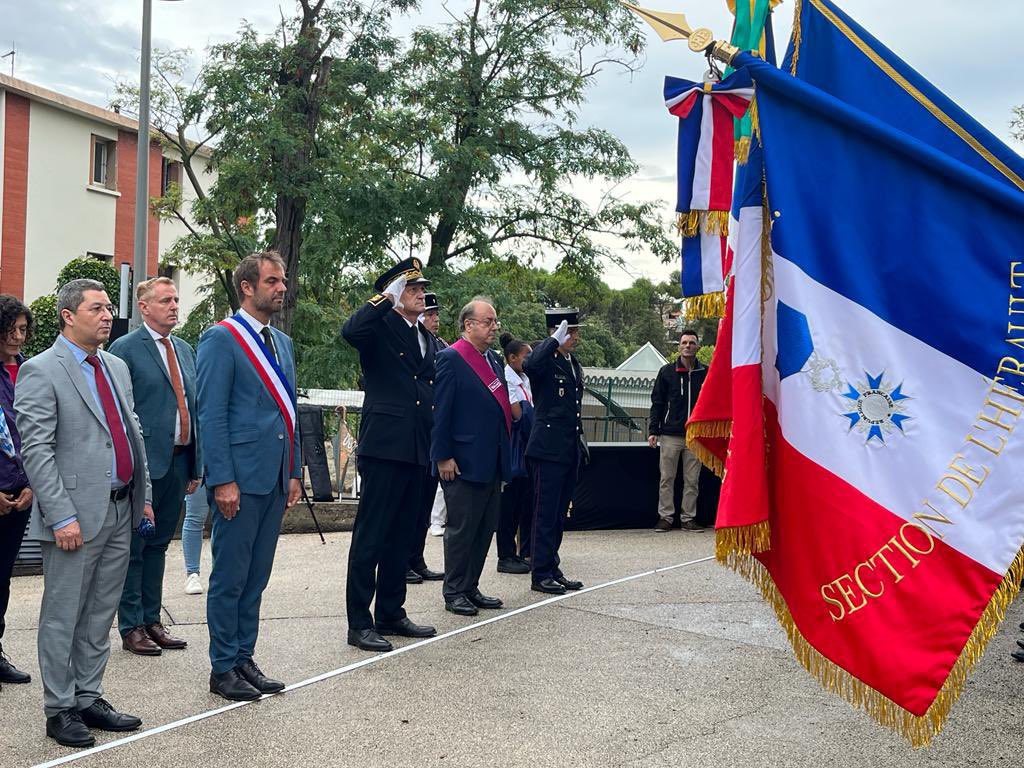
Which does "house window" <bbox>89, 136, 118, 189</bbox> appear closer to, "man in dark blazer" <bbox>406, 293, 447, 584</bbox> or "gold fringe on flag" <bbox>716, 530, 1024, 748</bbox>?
"man in dark blazer" <bbox>406, 293, 447, 584</bbox>

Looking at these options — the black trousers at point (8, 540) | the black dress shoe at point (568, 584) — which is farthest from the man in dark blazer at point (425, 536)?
the black trousers at point (8, 540)

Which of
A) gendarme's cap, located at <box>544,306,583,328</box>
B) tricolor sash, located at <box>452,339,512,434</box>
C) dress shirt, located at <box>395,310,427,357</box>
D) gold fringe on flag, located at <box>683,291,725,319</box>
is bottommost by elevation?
tricolor sash, located at <box>452,339,512,434</box>

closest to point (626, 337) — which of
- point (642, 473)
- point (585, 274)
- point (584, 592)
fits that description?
point (585, 274)

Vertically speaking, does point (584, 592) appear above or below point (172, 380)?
below

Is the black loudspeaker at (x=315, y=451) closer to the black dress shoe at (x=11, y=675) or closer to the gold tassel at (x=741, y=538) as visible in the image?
the black dress shoe at (x=11, y=675)

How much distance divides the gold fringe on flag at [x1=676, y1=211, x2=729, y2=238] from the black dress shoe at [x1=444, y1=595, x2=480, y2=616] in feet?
10.1

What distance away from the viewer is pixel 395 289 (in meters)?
6.08

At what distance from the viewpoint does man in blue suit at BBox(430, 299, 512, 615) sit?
22.8 feet

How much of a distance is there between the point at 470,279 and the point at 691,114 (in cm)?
1478

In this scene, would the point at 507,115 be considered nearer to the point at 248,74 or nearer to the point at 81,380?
the point at 248,74

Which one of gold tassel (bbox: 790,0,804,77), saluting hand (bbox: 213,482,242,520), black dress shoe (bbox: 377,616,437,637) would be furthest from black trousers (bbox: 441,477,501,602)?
gold tassel (bbox: 790,0,804,77)

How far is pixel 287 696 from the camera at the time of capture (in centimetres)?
510

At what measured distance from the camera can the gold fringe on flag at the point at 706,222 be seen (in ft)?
16.0

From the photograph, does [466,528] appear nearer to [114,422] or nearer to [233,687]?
[233,687]
